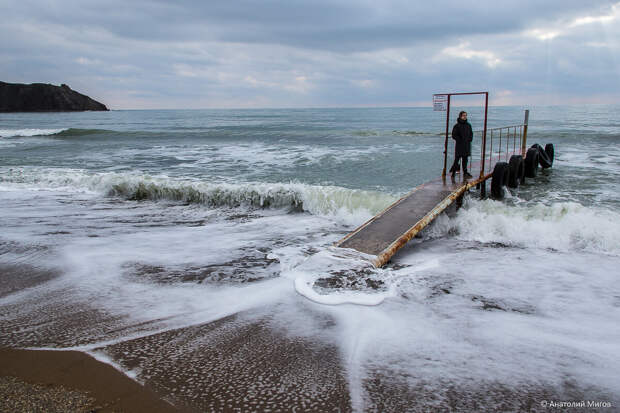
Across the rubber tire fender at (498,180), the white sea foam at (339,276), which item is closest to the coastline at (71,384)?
the white sea foam at (339,276)

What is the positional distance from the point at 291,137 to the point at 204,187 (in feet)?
63.2

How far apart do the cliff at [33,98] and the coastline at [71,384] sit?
420ft

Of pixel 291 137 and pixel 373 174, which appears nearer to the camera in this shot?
pixel 373 174

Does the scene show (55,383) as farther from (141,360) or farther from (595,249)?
(595,249)

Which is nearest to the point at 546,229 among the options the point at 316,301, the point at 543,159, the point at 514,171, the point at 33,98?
the point at 316,301

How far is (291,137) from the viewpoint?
2889cm

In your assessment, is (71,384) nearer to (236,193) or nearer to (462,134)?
(236,193)

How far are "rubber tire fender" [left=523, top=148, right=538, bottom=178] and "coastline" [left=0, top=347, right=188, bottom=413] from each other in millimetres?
13289

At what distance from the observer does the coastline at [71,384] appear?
8.04 feet

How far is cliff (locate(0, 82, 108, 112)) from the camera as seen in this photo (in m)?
104

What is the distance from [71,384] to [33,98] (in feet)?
424

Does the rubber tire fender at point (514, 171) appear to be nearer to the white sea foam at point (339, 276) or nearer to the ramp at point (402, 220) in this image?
the ramp at point (402, 220)

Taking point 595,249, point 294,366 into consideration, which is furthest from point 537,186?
point 294,366

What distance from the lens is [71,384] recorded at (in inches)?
105
